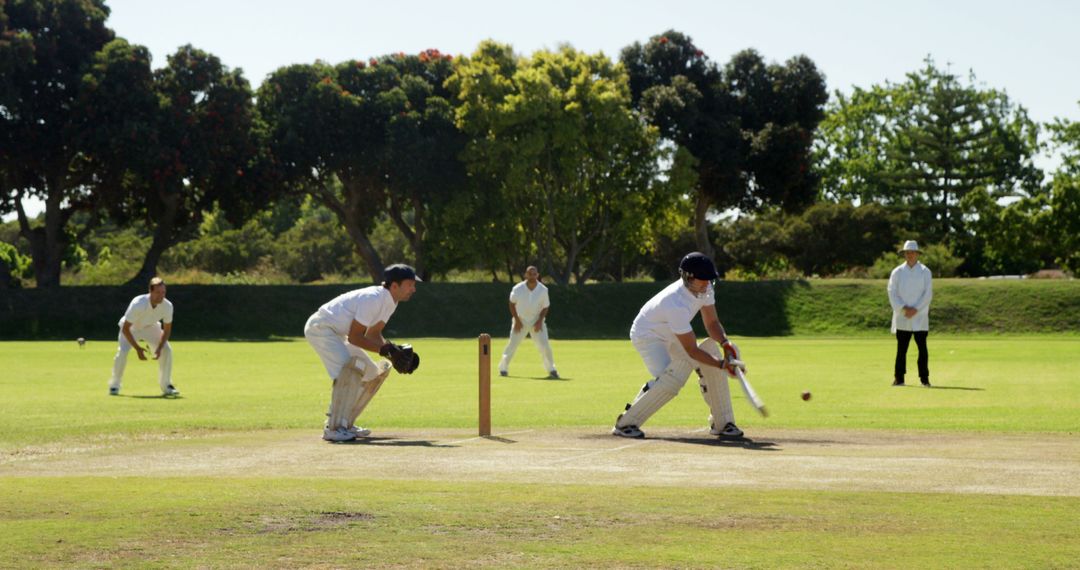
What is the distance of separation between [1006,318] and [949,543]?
48683mm

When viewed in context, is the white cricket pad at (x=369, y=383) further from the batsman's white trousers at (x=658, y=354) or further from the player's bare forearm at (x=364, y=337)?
the batsman's white trousers at (x=658, y=354)

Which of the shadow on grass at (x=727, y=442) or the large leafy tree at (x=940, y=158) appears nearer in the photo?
the shadow on grass at (x=727, y=442)

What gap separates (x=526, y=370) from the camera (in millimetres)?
28562

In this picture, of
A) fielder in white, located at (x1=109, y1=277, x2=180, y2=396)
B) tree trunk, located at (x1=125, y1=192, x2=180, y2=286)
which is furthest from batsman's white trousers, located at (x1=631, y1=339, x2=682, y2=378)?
tree trunk, located at (x1=125, y1=192, x2=180, y2=286)

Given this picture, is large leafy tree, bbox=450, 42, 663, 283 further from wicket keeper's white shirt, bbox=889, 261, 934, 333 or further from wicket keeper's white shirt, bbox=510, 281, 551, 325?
wicket keeper's white shirt, bbox=889, 261, 934, 333

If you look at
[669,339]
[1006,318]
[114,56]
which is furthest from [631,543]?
[114,56]

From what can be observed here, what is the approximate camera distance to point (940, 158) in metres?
88.2

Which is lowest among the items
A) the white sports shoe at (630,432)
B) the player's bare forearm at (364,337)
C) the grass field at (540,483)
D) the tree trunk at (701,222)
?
the grass field at (540,483)

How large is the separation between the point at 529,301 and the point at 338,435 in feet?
42.6

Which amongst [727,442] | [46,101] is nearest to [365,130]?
[46,101]

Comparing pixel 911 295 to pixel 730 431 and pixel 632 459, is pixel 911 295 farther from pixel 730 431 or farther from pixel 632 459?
pixel 632 459

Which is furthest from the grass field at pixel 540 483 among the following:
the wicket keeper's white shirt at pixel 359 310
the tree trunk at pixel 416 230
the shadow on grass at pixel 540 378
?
the tree trunk at pixel 416 230

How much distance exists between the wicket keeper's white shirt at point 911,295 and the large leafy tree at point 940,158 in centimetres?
6417

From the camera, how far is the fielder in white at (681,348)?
13.2 m
